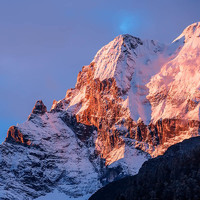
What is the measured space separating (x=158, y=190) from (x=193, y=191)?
52.8 feet

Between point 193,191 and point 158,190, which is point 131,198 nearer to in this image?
point 158,190

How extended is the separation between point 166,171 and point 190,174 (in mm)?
12525

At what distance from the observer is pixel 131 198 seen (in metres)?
160

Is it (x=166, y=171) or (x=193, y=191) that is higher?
(x=166, y=171)

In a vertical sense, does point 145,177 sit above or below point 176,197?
above

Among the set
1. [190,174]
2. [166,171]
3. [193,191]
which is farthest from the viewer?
[166,171]

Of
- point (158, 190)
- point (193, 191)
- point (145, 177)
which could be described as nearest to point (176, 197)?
point (193, 191)

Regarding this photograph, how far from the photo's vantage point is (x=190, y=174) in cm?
15175

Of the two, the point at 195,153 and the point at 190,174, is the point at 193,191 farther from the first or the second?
the point at 195,153

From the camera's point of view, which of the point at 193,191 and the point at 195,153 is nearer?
the point at 193,191

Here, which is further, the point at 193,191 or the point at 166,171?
the point at 166,171

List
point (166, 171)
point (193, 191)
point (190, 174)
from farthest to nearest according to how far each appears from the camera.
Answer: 1. point (166, 171)
2. point (190, 174)
3. point (193, 191)

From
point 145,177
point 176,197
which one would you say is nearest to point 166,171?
point 145,177

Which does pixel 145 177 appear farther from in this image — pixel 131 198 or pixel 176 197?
pixel 176 197
